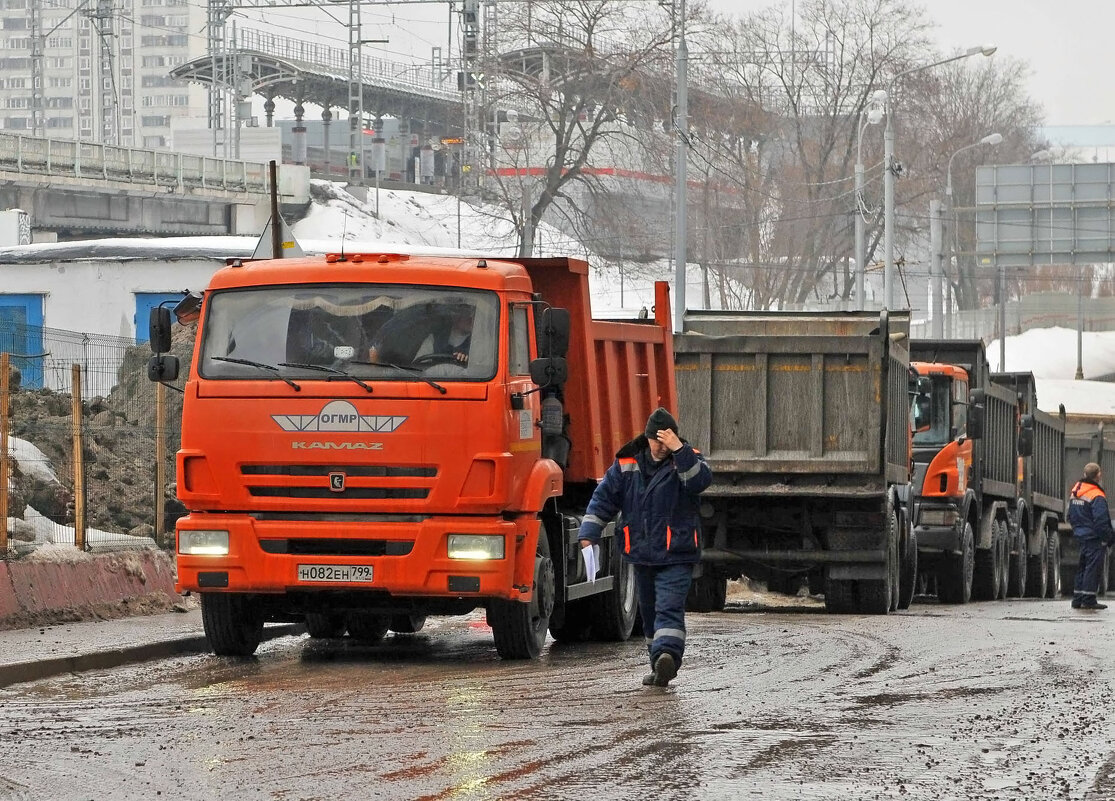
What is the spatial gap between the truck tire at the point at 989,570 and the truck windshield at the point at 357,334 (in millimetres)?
13134

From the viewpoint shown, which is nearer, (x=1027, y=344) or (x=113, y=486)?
(x=113, y=486)

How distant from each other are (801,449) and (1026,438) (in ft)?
26.6

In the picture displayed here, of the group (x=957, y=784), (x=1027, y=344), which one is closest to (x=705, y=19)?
(x=1027, y=344)

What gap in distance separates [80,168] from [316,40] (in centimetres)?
4425

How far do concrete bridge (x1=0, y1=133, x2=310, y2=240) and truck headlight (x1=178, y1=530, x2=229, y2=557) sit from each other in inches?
2250

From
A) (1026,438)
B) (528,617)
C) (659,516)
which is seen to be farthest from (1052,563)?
(659,516)

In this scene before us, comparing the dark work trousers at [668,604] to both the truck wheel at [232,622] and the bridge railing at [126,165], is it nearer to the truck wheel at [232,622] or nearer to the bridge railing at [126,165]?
the truck wheel at [232,622]

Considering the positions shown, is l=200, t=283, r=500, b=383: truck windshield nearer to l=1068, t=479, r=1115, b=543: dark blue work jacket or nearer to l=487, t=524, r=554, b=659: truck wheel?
l=487, t=524, r=554, b=659: truck wheel

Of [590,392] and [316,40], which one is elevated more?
[316,40]

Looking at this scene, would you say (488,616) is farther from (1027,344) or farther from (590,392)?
(1027,344)

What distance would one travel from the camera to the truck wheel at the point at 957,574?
22.2 m

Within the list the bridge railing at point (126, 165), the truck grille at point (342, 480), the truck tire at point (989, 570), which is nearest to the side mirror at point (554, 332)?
the truck grille at point (342, 480)

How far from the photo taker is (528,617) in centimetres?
1223

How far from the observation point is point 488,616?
12.3 meters
